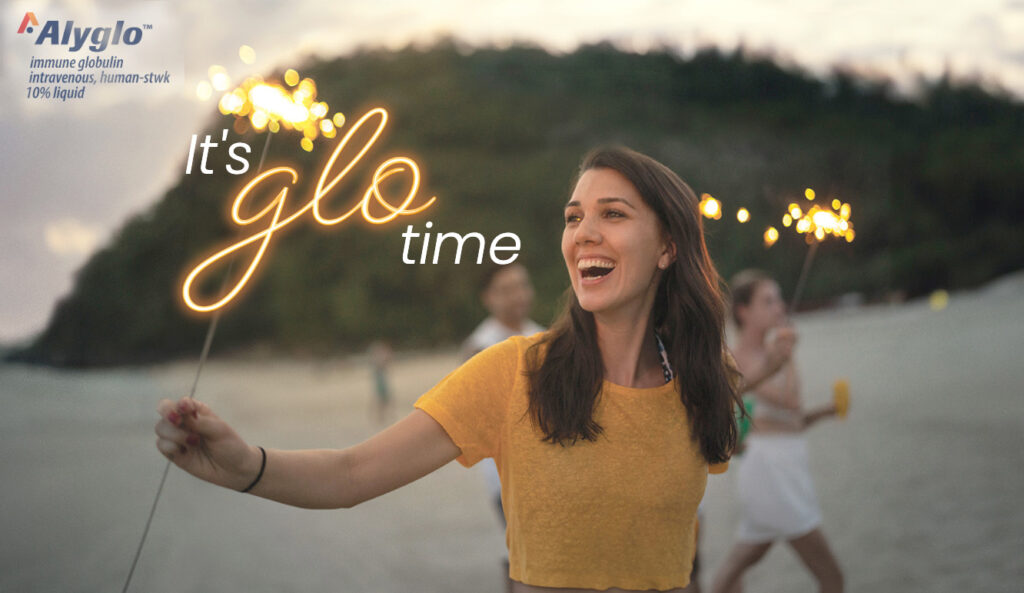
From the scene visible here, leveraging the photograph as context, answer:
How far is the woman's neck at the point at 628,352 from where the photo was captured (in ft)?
4.97

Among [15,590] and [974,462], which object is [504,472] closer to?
[15,590]

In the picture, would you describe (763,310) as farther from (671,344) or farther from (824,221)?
(671,344)

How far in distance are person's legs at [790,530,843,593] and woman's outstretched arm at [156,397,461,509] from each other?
7.85 ft

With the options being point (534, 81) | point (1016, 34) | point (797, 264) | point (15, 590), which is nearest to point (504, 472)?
point (15, 590)

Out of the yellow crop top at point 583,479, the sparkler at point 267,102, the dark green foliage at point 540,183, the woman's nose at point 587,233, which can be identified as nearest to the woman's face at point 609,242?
the woman's nose at point 587,233

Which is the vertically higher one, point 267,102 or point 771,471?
point 267,102

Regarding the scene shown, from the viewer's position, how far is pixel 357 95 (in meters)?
17.6

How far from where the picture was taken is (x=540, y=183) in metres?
16.8

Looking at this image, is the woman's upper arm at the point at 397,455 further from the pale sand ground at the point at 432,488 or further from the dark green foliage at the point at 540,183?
the dark green foliage at the point at 540,183

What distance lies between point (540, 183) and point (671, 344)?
50.4ft

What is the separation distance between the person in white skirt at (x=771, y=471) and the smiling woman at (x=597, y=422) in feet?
6.29

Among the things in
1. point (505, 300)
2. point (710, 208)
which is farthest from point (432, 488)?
point (710, 208)

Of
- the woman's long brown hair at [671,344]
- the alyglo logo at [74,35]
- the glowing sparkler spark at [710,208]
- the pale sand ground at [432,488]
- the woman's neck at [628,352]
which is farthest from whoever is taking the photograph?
the pale sand ground at [432,488]

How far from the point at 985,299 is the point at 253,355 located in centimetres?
1173
